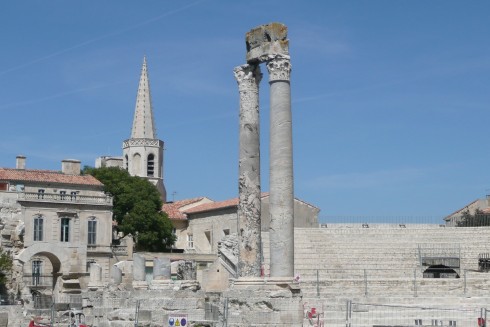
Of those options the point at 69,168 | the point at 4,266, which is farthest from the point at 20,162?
the point at 4,266

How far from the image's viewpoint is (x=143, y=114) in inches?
2918

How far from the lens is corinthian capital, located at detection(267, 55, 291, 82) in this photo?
21.4 meters

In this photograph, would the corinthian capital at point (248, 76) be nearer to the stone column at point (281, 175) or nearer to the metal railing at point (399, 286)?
the stone column at point (281, 175)

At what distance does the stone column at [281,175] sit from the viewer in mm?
20594

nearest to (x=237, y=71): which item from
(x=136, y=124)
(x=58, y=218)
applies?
(x=58, y=218)

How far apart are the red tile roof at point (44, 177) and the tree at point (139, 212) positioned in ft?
8.99

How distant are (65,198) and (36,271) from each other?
4256mm

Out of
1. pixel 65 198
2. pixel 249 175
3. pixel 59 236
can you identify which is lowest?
pixel 59 236

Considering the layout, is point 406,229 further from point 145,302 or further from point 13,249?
point 145,302

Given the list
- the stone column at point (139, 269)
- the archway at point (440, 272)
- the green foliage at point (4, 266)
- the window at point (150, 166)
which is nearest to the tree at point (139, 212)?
the green foliage at point (4, 266)

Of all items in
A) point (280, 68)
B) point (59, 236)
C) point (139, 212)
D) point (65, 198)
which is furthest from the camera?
point (139, 212)

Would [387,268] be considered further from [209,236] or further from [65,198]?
[209,236]

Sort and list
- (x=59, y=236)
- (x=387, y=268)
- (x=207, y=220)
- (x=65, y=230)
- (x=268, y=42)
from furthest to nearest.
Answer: (x=207, y=220), (x=65, y=230), (x=59, y=236), (x=387, y=268), (x=268, y=42)

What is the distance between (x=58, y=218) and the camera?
4691 cm
